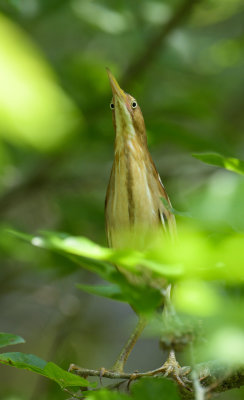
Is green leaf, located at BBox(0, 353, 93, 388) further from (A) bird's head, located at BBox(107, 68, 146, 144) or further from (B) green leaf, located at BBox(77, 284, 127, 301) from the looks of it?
(A) bird's head, located at BBox(107, 68, 146, 144)

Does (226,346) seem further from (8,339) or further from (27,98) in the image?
(27,98)

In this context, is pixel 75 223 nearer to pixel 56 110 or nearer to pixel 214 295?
pixel 56 110

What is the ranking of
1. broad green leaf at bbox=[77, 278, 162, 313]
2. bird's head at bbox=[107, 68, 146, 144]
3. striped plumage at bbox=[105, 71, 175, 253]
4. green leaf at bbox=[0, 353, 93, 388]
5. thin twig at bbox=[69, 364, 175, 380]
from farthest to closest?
bird's head at bbox=[107, 68, 146, 144], striped plumage at bbox=[105, 71, 175, 253], thin twig at bbox=[69, 364, 175, 380], green leaf at bbox=[0, 353, 93, 388], broad green leaf at bbox=[77, 278, 162, 313]

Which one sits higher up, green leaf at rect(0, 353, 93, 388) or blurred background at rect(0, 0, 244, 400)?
blurred background at rect(0, 0, 244, 400)

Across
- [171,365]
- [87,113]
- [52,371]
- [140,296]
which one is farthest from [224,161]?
[87,113]

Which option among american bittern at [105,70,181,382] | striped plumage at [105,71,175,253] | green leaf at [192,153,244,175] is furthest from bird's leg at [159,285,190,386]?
striped plumage at [105,71,175,253]

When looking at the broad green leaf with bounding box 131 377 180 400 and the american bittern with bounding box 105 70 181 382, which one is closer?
the broad green leaf with bounding box 131 377 180 400

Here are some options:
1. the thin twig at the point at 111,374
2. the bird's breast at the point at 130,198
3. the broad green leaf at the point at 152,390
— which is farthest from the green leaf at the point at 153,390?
→ the bird's breast at the point at 130,198

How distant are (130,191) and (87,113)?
53 centimetres

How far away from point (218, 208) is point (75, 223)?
5.75 ft

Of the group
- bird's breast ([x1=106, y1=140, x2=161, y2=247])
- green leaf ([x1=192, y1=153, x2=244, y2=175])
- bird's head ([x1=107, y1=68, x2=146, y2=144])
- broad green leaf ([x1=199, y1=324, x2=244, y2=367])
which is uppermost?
bird's head ([x1=107, y1=68, x2=146, y2=144])

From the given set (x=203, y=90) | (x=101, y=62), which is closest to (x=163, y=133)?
(x=101, y=62)

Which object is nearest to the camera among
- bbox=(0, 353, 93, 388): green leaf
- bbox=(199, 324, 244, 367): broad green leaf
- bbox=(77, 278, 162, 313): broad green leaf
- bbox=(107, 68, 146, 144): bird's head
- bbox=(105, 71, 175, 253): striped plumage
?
bbox=(199, 324, 244, 367): broad green leaf

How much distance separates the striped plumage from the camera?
4.19ft
